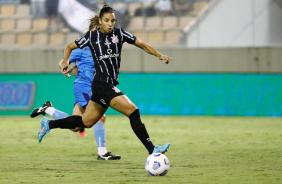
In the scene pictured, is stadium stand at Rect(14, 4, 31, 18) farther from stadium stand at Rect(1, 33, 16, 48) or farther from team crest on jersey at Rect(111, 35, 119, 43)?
team crest on jersey at Rect(111, 35, 119, 43)

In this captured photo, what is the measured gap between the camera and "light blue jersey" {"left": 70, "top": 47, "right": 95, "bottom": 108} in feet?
30.8

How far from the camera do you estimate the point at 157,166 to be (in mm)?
6805

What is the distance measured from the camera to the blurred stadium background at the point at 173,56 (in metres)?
17.0

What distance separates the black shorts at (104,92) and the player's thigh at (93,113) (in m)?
0.10

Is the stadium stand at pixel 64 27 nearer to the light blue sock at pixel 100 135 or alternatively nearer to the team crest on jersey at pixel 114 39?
the light blue sock at pixel 100 135

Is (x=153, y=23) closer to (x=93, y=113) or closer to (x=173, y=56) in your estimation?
(x=173, y=56)

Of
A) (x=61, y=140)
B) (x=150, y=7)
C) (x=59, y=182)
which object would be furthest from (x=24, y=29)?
(x=59, y=182)

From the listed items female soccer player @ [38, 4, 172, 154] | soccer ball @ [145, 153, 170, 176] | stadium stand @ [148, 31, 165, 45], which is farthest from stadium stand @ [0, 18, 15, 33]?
soccer ball @ [145, 153, 170, 176]

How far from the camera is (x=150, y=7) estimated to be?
A: 18391 mm

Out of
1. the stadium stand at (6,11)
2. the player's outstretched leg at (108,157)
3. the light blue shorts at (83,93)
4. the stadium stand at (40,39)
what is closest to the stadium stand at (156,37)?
the stadium stand at (40,39)

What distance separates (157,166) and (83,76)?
9.96ft

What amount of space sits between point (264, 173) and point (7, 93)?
12.6 metres

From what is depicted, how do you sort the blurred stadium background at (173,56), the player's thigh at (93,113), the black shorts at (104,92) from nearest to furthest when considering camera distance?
the black shorts at (104,92), the player's thigh at (93,113), the blurred stadium background at (173,56)

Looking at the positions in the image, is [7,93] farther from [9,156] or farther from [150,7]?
[9,156]
